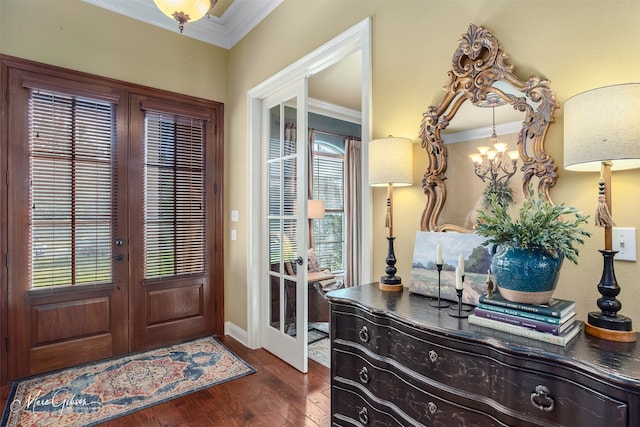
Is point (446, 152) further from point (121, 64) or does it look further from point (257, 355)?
point (121, 64)

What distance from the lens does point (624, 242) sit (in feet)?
3.82

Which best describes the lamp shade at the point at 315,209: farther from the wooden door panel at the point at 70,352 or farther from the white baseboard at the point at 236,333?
the wooden door panel at the point at 70,352

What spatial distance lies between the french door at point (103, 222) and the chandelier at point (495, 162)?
2.75 m

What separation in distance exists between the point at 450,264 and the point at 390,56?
4.16 ft

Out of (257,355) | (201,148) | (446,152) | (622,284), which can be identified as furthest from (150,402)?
(622,284)

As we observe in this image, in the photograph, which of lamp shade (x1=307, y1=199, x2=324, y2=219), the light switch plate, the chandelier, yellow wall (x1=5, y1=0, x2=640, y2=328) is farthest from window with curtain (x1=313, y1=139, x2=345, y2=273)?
the light switch plate

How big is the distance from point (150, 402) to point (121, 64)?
288 cm

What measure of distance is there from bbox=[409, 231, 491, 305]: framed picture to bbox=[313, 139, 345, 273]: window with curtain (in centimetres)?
330

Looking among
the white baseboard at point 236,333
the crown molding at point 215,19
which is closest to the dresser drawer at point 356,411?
the white baseboard at point 236,333

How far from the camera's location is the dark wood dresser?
2.91 ft

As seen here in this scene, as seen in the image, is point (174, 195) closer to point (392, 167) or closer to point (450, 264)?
point (392, 167)

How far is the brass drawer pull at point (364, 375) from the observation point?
153cm

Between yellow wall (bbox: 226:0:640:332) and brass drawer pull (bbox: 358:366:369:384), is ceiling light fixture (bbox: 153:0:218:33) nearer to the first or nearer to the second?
yellow wall (bbox: 226:0:640:332)

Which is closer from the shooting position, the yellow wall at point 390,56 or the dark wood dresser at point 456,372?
the dark wood dresser at point 456,372
